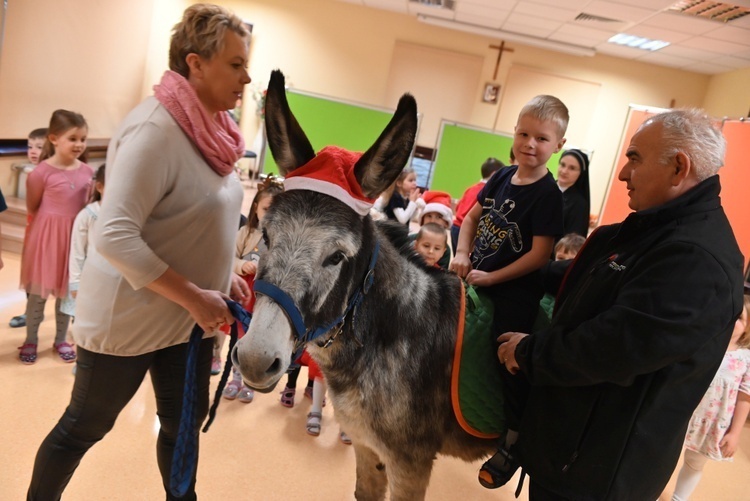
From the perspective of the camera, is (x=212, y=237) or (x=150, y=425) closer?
(x=212, y=237)

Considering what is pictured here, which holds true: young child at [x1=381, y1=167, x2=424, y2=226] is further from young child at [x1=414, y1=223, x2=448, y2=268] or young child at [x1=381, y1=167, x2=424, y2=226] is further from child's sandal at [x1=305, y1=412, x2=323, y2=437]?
child's sandal at [x1=305, y1=412, x2=323, y2=437]

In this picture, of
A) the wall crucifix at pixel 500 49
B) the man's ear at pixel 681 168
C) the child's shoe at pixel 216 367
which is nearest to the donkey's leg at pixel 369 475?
the man's ear at pixel 681 168

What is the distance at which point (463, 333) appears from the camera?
1520mm

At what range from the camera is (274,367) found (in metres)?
1.07

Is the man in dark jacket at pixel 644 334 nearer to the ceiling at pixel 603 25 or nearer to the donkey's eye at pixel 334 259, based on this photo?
the donkey's eye at pixel 334 259

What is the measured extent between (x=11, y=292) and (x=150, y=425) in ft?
7.36

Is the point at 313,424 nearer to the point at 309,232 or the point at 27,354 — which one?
the point at 27,354

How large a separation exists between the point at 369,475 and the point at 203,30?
159cm

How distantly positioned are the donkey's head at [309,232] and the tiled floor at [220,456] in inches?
61.1

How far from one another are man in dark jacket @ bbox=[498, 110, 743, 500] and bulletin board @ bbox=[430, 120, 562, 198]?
23.9 ft

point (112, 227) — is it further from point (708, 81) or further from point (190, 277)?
point (708, 81)

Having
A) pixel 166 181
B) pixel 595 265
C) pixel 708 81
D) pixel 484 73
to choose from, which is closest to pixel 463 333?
pixel 595 265

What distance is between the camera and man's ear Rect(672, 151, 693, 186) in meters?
1.16

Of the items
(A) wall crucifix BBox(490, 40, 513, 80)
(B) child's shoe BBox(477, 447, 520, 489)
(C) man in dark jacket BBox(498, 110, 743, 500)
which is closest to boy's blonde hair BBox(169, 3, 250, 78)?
(C) man in dark jacket BBox(498, 110, 743, 500)
